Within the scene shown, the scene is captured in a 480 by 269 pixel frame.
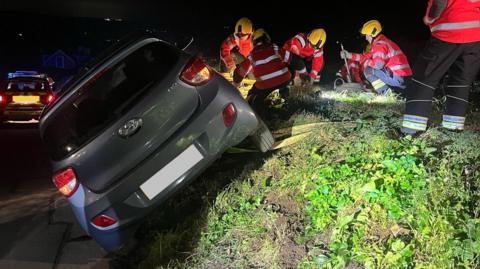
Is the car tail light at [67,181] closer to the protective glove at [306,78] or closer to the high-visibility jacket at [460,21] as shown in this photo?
the high-visibility jacket at [460,21]

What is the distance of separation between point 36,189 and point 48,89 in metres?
6.26

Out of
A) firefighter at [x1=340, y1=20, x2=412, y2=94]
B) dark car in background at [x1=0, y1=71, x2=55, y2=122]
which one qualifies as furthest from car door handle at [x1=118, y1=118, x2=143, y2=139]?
dark car in background at [x1=0, y1=71, x2=55, y2=122]

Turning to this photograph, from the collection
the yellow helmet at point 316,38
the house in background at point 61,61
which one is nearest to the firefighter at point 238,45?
the yellow helmet at point 316,38

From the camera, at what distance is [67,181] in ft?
12.1

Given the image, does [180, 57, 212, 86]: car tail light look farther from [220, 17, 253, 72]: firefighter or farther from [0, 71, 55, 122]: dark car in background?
[0, 71, 55, 122]: dark car in background

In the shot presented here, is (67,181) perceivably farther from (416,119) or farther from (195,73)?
(416,119)

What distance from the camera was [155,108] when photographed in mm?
3697

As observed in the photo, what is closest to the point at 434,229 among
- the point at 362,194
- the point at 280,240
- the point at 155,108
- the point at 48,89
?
the point at 362,194

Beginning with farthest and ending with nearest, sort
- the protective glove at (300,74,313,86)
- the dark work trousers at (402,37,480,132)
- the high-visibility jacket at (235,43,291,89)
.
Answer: the protective glove at (300,74,313,86)
the high-visibility jacket at (235,43,291,89)
the dark work trousers at (402,37,480,132)

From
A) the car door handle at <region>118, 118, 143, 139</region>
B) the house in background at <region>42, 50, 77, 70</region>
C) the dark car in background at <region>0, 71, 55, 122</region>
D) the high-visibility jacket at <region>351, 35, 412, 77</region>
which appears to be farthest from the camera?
the house in background at <region>42, 50, 77, 70</region>

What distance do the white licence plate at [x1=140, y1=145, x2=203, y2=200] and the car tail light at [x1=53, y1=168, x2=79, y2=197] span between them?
529 mm

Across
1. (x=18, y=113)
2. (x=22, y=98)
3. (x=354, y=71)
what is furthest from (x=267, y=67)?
(x=18, y=113)

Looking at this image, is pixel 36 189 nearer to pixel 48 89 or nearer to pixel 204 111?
pixel 204 111

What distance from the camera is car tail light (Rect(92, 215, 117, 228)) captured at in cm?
367
